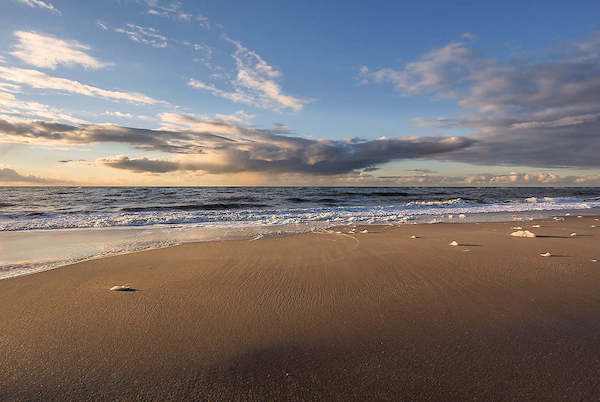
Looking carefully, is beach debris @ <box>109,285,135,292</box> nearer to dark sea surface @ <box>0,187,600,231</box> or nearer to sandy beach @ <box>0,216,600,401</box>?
sandy beach @ <box>0,216,600,401</box>

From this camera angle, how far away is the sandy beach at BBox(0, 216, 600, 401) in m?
→ 1.91

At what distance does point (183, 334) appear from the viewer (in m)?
2.59

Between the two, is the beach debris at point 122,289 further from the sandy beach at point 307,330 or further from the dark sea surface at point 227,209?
the dark sea surface at point 227,209

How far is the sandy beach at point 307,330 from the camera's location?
1.91 metres

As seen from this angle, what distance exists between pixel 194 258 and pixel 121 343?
2.95 m

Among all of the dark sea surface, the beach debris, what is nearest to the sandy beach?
the beach debris

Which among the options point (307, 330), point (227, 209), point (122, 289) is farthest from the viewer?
point (227, 209)

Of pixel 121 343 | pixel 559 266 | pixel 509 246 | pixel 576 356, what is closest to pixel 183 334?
pixel 121 343

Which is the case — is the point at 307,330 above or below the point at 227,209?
above

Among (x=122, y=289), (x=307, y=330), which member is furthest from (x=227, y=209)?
(x=307, y=330)

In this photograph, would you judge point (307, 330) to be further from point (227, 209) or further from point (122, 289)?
point (227, 209)

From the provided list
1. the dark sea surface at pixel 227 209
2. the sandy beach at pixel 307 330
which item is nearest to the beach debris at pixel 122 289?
the sandy beach at pixel 307 330

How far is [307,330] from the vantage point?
2.63m

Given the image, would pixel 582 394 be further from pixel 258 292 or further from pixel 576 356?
pixel 258 292
